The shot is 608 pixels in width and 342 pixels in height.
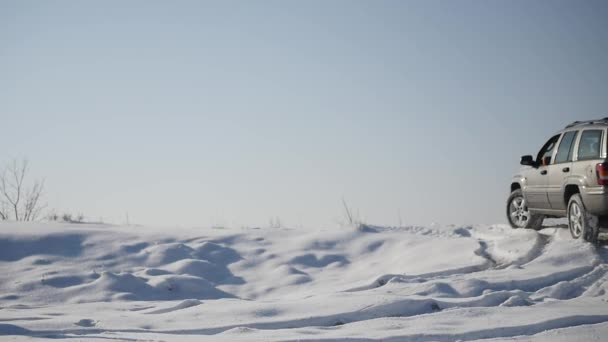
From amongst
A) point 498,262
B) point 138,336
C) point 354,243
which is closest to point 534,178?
point 498,262

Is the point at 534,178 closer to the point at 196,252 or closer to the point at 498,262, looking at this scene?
the point at 498,262

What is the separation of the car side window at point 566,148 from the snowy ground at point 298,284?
3.59ft

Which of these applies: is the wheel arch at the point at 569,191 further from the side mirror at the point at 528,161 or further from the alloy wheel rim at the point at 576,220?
the side mirror at the point at 528,161

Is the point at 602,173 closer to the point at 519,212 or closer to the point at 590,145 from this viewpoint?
the point at 590,145

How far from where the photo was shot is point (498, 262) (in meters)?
7.11

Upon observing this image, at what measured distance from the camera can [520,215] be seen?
9.44m

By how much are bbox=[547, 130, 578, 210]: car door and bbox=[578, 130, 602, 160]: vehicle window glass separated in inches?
8.2

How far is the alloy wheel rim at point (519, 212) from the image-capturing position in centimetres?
929

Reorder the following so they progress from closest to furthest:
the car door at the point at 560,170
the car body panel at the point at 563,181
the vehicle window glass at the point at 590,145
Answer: the car body panel at the point at 563,181 < the vehicle window glass at the point at 590,145 < the car door at the point at 560,170

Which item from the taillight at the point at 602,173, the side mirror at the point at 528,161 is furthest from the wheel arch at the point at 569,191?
the side mirror at the point at 528,161

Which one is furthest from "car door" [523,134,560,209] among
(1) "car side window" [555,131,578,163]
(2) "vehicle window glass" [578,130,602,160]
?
(2) "vehicle window glass" [578,130,602,160]

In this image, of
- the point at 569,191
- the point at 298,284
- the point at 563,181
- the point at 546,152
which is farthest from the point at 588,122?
the point at 298,284

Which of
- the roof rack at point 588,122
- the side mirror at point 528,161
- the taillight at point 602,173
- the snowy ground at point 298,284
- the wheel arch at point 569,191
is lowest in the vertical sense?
the snowy ground at point 298,284

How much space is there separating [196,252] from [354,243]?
2567mm
